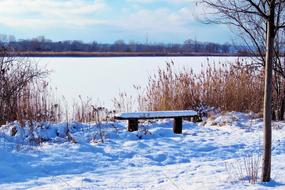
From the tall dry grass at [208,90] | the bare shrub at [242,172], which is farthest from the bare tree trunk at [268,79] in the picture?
the tall dry grass at [208,90]

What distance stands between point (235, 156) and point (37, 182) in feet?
8.64

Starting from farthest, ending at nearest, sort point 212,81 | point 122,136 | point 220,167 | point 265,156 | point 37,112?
1. point 212,81
2. point 37,112
3. point 122,136
4. point 220,167
5. point 265,156

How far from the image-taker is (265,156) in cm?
445

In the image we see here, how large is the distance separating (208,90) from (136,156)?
494 centimetres

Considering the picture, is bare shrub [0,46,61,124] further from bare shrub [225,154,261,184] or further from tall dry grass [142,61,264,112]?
bare shrub [225,154,261,184]

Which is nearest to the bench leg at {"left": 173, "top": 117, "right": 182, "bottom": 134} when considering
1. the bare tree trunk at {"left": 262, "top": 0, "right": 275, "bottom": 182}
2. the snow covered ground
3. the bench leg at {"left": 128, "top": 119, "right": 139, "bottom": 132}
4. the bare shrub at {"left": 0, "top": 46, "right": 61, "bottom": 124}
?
the snow covered ground

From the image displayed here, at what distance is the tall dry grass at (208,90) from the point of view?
10594mm

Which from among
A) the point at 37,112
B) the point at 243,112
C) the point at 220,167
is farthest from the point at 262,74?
the point at 220,167

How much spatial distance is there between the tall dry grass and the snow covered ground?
5.15 ft

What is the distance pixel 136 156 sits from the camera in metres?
6.26

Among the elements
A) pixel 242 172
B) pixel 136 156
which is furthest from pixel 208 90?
pixel 242 172

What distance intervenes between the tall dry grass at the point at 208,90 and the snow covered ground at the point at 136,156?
157cm

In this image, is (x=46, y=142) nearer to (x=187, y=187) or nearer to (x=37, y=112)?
→ (x=37, y=112)

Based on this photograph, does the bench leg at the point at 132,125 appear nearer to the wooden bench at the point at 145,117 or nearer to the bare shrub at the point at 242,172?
the wooden bench at the point at 145,117
